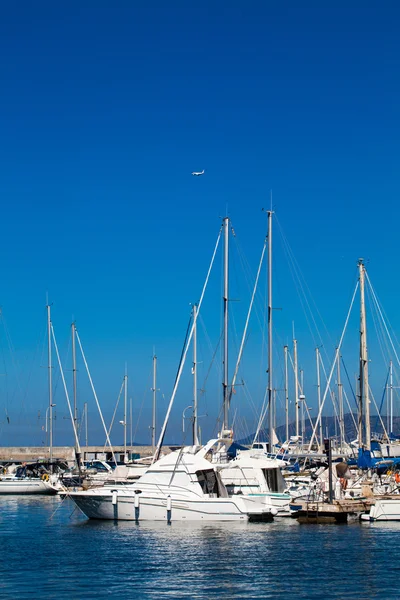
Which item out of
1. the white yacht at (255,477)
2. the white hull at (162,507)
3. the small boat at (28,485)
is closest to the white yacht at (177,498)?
the white hull at (162,507)

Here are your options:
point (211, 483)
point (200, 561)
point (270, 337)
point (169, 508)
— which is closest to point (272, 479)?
point (211, 483)

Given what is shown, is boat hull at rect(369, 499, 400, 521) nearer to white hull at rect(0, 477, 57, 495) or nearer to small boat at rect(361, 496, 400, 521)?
small boat at rect(361, 496, 400, 521)

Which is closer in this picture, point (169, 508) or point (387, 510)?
point (169, 508)

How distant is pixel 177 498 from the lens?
43.3 m

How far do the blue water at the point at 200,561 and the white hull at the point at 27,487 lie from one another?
29722mm

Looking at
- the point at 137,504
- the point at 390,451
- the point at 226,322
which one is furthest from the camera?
the point at 390,451

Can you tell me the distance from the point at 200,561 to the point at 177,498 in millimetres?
11024

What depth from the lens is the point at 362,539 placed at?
126ft

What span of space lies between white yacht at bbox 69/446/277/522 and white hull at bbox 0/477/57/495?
31741 mm

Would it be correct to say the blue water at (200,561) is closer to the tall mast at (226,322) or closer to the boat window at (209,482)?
the boat window at (209,482)

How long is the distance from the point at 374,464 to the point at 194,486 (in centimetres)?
1643

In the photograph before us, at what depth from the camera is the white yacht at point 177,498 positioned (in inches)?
1688

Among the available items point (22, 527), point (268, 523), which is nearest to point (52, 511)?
point (22, 527)

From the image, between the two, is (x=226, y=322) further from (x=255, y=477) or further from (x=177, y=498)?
(x=177, y=498)
